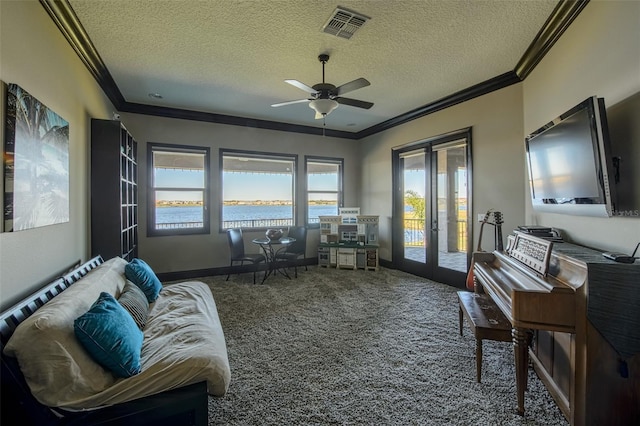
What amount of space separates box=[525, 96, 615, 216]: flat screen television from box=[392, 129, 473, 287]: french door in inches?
66.9

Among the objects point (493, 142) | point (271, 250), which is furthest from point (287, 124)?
point (493, 142)

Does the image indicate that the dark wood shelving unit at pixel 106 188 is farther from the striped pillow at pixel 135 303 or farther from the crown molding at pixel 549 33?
the crown molding at pixel 549 33

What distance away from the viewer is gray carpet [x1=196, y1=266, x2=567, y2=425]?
1.85 metres

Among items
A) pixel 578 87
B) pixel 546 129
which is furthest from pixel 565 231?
pixel 578 87

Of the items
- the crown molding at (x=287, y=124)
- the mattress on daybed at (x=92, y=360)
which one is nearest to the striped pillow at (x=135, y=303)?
the mattress on daybed at (x=92, y=360)

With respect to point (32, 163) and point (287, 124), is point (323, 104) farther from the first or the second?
point (287, 124)

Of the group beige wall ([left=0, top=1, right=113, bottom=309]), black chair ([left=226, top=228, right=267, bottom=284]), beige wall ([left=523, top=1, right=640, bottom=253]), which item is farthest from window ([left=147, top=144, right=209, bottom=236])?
beige wall ([left=523, top=1, right=640, bottom=253])

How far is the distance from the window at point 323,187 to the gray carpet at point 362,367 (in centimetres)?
265

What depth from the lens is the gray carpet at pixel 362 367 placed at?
1.85m

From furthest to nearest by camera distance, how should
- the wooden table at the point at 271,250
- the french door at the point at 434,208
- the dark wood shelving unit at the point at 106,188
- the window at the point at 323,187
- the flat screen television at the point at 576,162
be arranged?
1. the window at the point at 323,187
2. the wooden table at the point at 271,250
3. the french door at the point at 434,208
4. the dark wood shelving unit at the point at 106,188
5. the flat screen television at the point at 576,162

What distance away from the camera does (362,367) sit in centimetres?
236

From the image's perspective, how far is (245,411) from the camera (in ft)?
6.15

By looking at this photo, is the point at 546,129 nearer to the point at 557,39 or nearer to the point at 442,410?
the point at 557,39

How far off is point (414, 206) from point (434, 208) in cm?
53
